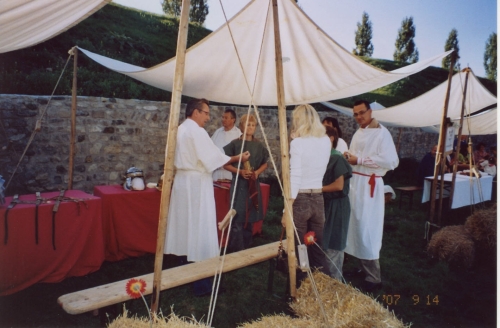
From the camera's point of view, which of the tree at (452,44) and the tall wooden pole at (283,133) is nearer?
the tall wooden pole at (283,133)

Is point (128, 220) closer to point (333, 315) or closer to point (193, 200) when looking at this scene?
point (193, 200)

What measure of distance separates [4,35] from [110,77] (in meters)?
7.75

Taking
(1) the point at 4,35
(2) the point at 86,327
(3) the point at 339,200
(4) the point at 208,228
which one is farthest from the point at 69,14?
(3) the point at 339,200

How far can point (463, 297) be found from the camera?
135 inches

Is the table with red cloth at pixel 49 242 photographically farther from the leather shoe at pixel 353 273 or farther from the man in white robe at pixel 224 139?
the leather shoe at pixel 353 273

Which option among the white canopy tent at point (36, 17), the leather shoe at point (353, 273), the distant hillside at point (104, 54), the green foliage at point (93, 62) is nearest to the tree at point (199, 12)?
the distant hillside at point (104, 54)

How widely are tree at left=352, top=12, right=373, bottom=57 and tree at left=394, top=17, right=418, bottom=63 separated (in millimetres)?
2719

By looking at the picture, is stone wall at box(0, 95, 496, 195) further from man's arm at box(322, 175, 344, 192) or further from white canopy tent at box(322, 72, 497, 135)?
white canopy tent at box(322, 72, 497, 135)

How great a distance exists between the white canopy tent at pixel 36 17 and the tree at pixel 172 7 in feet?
77.5

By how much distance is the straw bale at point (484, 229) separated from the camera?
427cm

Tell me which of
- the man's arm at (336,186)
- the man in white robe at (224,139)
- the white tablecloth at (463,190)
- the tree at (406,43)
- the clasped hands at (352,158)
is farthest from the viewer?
the tree at (406,43)

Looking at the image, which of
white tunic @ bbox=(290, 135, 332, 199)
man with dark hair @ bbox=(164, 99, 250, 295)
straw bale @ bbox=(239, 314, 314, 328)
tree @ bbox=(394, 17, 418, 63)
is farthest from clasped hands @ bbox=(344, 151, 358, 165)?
tree @ bbox=(394, 17, 418, 63)

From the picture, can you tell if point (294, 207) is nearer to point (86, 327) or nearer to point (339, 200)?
point (339, 200)

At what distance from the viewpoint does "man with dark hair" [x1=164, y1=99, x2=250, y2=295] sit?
121 inches
